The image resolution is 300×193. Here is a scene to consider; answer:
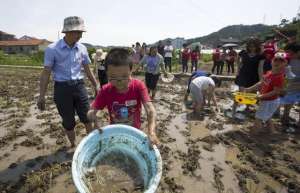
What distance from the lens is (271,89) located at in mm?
5785

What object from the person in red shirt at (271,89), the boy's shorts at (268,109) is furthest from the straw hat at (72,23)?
the boy's shorts at (268,109)

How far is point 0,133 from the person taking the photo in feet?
19.9

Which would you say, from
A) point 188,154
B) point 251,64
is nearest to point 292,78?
point 251,64

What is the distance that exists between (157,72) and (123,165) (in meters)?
5.81

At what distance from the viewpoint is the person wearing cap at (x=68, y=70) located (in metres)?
4.19

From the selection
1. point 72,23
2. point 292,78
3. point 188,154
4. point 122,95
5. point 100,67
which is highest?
point 72,23

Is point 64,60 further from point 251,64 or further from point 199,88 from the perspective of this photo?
point 251,64

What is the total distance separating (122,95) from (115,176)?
72 cm

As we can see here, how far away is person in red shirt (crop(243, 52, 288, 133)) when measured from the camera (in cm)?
560

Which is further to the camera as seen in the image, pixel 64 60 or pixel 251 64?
pixel 251 64

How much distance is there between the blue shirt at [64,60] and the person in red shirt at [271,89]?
3233 millimetres

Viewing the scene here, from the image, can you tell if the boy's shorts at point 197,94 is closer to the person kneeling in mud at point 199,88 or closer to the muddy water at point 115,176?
the person kneeling in mud at point 199,88

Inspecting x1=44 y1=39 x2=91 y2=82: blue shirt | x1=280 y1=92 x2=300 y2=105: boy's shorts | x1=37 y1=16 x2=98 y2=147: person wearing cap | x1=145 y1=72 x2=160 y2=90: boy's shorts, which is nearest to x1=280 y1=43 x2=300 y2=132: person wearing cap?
x1=280 y1=92 x2=300 y2=105: boy's shorts

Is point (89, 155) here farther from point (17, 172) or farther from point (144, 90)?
point (17, 172)
